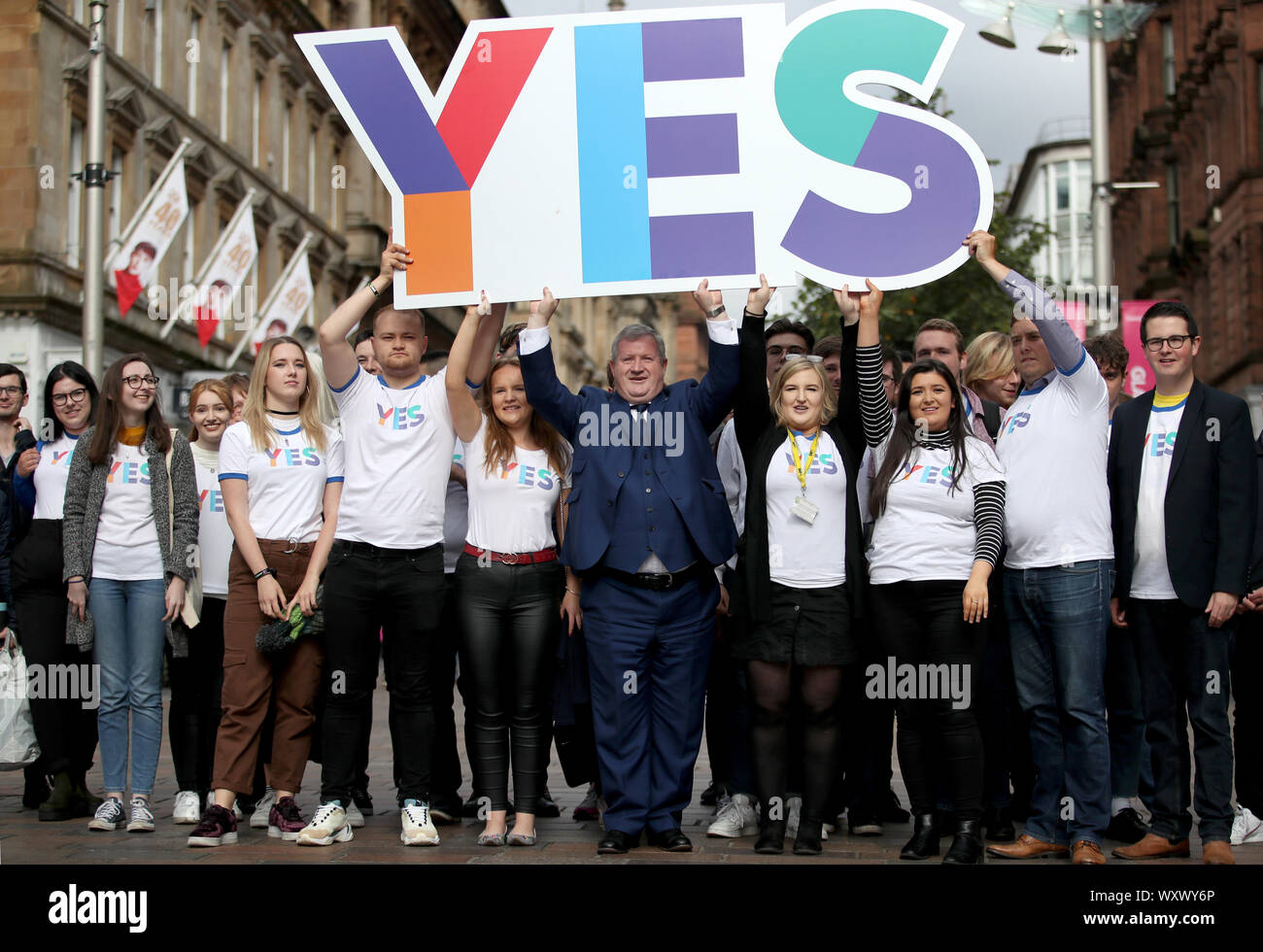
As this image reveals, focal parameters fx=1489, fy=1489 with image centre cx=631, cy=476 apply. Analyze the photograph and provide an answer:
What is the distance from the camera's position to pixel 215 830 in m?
6.66

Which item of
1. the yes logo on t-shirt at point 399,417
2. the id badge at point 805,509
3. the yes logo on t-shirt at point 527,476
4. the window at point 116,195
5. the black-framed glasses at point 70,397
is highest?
the window at point 116,195

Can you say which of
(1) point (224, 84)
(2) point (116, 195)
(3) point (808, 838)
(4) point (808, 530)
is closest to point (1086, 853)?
(3) point (808, 838)

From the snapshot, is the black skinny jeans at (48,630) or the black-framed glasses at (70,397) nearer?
the black skinny jeans at (48,630)

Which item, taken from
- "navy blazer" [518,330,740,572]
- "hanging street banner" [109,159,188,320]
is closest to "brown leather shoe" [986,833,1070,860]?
"navy blazer" [518,330,740,572]

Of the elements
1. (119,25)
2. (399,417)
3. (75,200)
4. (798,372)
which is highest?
(119,25)

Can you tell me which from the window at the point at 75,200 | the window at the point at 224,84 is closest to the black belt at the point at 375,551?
the window at the point at 75,200

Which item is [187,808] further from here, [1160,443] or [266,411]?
[1160,443]

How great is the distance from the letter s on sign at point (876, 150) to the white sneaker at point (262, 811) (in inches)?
146

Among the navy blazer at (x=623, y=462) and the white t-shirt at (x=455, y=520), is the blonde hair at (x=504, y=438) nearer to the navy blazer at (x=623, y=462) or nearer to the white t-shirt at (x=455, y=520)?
the navy blazer at (x=623, y=462)

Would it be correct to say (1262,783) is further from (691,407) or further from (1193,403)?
(691,407)

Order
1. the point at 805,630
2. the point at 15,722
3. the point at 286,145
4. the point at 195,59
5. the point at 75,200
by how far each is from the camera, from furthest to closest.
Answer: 1. the point at 286,145
2. the point at 195,59
3. the point at 75,200
4. the point at 15,722
5. the point at 805,630

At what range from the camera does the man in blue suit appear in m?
6.59

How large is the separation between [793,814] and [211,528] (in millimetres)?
3324

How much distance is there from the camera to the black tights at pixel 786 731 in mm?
6492
